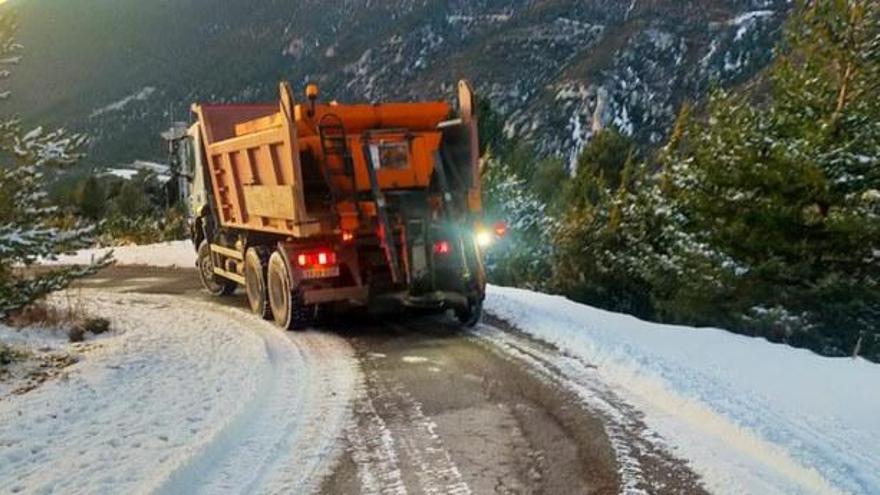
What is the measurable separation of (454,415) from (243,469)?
5.77 ft

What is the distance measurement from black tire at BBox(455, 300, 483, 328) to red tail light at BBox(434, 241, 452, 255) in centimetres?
73

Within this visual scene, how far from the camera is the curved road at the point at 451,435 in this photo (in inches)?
191

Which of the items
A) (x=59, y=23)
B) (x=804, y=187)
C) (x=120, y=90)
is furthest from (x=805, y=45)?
(x=59, y=23)

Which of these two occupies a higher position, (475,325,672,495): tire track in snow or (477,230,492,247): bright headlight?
(477,230,492,247): bright headlight

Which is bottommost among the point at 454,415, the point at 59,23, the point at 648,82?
the point at 454,415

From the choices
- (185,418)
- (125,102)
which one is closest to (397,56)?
(125,102)

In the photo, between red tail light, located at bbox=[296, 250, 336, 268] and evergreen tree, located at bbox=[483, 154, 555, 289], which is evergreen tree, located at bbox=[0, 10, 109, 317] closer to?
red tail light, located at bbox=[296, 250, 336, 268]

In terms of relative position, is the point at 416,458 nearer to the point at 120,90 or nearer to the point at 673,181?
the point at 673,181

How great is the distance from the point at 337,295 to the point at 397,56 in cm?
11836

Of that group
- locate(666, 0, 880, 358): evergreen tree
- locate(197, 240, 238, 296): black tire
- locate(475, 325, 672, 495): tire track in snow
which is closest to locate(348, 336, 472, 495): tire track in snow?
locate(475, 325, 672, 495): tire track in snow

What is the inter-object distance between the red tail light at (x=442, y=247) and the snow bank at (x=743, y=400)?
128cm

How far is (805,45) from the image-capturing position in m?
14.3

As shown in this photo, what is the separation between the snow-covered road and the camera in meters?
4.84

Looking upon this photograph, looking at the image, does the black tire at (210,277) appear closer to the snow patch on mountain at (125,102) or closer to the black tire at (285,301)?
the black tire at (285,301)
